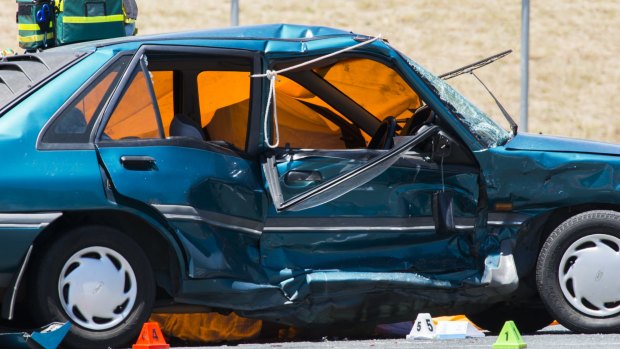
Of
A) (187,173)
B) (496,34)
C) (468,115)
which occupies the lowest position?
(496,34)

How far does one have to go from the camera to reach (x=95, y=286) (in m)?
6.79

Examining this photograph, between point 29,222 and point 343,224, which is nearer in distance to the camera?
point 29,222

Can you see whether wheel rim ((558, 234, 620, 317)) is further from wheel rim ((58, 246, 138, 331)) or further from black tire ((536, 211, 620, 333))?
wheel rim ((58, 246, 138, 331))

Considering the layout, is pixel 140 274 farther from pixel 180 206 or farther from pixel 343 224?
pixel 343 224

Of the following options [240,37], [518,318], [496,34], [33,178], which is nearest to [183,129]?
[240,37]

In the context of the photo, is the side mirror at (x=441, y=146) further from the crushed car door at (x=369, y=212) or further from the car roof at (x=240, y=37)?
the car roof at (x=240, y=37)

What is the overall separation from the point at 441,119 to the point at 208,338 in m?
1.83

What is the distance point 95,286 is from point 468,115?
2.32 meters

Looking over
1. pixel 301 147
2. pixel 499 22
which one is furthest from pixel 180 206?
pixel 499 22

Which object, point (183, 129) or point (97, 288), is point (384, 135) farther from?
point (97, 288)

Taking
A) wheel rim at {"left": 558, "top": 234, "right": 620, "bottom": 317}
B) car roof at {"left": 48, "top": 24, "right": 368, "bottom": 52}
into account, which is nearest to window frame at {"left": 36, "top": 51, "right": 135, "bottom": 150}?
car roof at {"left": 48, "top": 24, "right": 368, "bottom": 52}

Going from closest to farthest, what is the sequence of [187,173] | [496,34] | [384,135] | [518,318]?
1. [187,173]
2. [384,135]
3. [518,318]
4. [496,34]

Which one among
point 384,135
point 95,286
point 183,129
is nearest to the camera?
point 95,286

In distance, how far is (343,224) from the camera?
→ 23.9 ft
